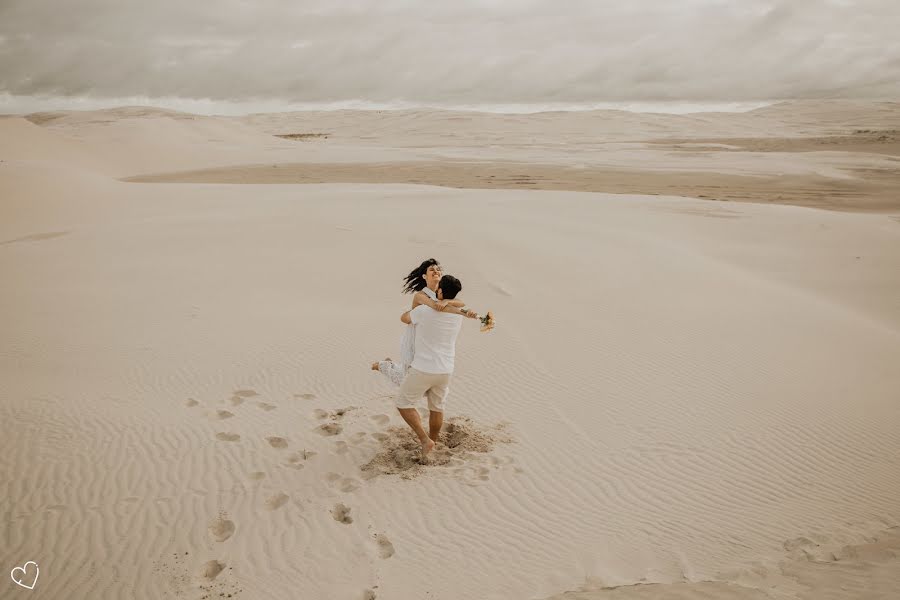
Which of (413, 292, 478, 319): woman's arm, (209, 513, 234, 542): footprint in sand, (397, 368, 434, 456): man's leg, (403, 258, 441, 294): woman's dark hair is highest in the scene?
(403, 258, 441, 294): woman's dark hair

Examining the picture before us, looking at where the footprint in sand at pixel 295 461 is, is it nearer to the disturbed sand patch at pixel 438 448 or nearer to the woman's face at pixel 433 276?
the disturbed sand patch at pixel 438 448

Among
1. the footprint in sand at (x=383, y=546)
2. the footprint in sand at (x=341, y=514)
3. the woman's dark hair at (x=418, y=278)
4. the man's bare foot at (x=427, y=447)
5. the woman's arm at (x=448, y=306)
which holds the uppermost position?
the woman's dark hair at (x=418, y=278)

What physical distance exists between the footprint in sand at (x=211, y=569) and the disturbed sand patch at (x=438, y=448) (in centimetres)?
146

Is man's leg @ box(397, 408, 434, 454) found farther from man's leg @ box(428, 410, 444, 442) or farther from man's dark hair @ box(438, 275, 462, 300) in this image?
man's dark hair @ box(438, 275, 462, 300)

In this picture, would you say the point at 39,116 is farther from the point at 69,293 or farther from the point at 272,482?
the point at 272,482

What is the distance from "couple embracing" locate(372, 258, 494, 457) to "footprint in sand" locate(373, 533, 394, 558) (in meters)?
1.00

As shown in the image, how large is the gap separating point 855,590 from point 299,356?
6261mm

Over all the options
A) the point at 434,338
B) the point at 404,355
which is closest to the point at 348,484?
the point at 404,355

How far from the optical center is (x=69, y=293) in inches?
385

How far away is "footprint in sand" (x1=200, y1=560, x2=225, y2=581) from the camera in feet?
13.0

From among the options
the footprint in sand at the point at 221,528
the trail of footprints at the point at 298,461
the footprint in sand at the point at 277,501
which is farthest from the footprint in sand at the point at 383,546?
the footprint in sand at the point at 221,528

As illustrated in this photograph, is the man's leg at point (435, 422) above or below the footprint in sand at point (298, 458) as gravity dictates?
above

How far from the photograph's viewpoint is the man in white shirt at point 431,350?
4.68m

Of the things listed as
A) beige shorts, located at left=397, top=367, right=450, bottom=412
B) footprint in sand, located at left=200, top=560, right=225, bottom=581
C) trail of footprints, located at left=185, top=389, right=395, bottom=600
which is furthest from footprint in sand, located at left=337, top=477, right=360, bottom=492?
footprint in sand, located at left=200, top=560, right=225, bottom=581
